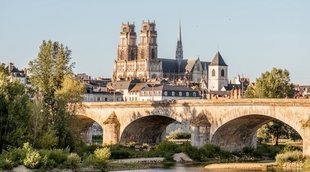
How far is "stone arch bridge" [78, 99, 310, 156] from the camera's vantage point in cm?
5941

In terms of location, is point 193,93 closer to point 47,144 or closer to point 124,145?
point 124,145

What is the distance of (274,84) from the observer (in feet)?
267

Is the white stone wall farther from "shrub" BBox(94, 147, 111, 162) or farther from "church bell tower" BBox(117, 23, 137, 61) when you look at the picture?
"shrub" BBox(94, 147, 111, 162)

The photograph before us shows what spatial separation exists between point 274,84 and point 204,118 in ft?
57.0

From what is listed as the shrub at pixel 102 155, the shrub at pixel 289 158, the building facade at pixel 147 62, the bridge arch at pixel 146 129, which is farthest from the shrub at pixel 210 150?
the building facade at pixel 147 62

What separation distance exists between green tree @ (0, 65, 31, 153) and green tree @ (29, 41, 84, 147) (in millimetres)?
2697

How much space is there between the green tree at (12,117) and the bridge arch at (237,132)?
1722cm

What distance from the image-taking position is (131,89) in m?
138

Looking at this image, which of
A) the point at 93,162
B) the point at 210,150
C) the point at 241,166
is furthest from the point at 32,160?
the point at 210,150

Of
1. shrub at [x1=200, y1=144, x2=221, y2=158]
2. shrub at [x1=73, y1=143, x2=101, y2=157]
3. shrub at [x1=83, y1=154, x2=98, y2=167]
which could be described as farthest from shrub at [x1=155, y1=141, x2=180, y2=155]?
shrub at [x1=83, y1=154, x2=98, y2=167]

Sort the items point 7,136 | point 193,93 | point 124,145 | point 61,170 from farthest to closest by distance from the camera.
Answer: point 193,93
point 124,145
point 7,136
point 61,170

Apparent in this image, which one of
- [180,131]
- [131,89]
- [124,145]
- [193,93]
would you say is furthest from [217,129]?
[131,89]

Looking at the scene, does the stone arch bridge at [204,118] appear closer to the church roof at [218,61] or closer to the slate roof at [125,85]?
the slate roof at [125,85]

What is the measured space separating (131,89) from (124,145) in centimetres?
6600
